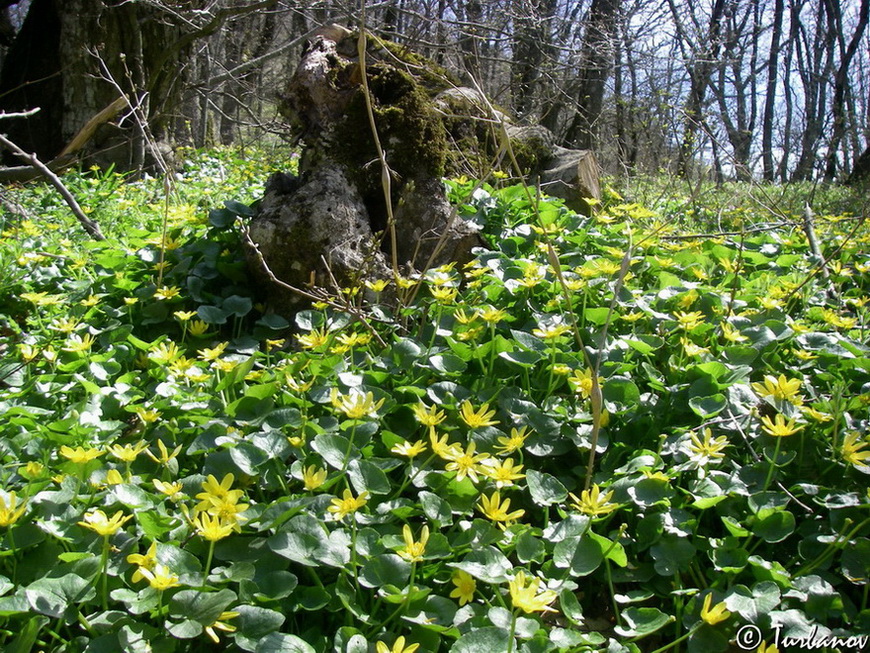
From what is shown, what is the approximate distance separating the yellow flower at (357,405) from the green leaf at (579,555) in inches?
20.6

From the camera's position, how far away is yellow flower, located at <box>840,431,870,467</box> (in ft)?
5.04

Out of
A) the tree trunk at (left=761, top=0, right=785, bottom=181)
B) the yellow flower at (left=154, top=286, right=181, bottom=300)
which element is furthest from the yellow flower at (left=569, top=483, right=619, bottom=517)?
the tree trunk at (left=761, top=0, right=785, bottom=181)

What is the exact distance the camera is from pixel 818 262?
9.53 feet

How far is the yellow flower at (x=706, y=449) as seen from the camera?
1553mm

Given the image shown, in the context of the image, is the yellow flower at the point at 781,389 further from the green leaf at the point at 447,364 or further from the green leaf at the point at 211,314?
the green leaf at the point at 211,314

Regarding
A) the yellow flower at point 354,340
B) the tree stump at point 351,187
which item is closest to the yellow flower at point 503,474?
the yellow flower at point 354,340

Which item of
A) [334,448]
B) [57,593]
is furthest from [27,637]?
[334,448]

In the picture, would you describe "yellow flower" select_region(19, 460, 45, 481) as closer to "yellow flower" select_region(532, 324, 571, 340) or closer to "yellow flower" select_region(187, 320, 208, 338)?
"yellow flower" select_region(187, 320, 208, 338)

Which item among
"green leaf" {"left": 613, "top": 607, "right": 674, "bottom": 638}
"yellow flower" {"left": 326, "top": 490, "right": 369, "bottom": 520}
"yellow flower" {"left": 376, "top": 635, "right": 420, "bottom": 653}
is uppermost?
Result: "yellow flower" {"left": 326, "top": 490, "right": 369, "bottom": 520}

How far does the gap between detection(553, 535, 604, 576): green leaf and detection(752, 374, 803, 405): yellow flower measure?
60 cm

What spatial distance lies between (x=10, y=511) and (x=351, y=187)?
5.76 feet

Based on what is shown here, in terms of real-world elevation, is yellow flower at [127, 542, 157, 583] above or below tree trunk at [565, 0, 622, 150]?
below

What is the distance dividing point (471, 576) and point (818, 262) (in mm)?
2297

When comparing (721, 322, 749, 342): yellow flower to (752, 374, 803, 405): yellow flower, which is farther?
(721, 322, 749, 342): yellow flower
